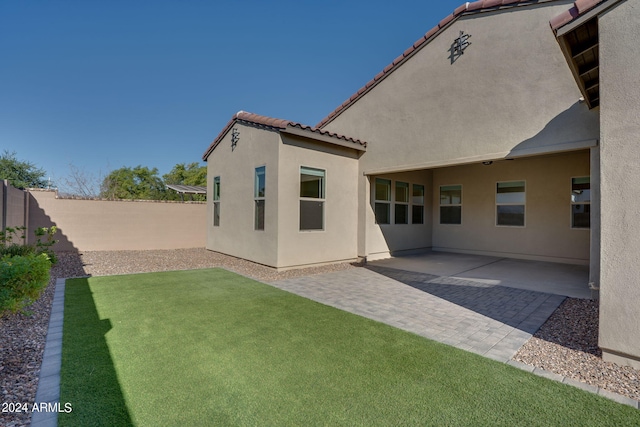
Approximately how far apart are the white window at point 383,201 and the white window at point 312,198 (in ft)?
7.95

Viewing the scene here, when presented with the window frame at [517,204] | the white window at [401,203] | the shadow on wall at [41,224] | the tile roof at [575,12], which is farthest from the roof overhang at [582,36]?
the shadow on wall at [41,224]

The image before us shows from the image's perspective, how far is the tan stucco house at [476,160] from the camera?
339 centimetres

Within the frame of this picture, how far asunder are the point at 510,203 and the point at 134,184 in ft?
129

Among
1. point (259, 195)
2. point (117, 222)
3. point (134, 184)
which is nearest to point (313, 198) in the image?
point (259, 195)

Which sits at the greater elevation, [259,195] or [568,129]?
[568,129]

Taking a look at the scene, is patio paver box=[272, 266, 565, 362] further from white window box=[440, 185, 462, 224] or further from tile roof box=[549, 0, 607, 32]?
white window box=[440, 185, 462, 224]

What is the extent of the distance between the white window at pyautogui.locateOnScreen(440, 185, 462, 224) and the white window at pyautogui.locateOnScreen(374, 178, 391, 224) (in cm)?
340

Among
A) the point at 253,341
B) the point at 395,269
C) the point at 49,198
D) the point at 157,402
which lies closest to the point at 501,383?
the point at 253,341

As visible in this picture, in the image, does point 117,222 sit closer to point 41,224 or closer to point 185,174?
point 41,224

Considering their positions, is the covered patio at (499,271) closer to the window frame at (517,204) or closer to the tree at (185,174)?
the window frame at (517,204)

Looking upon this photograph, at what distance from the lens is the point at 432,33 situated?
27.8ft

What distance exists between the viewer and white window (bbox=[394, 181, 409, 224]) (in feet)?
39.3

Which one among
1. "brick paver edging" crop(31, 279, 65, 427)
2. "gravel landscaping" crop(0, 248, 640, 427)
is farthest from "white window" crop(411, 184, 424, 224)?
"brick paver edging" crop(31, 279, 65, 427)

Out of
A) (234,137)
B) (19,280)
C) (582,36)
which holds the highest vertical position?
(234,137)
